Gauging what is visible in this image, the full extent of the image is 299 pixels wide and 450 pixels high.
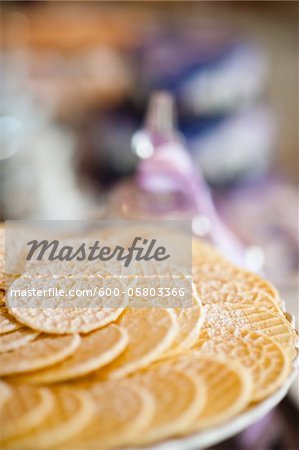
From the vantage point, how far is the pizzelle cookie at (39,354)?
1.76ft

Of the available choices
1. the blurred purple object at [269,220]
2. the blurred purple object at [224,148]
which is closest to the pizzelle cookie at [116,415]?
the blurred purple object at [269,220]

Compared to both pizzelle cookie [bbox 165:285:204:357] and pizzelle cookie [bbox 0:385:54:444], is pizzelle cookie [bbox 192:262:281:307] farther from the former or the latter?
pizzelle cookie [bbox 0:385:54:444]

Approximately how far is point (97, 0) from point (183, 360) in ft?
9.40

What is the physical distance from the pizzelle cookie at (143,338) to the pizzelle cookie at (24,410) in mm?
59

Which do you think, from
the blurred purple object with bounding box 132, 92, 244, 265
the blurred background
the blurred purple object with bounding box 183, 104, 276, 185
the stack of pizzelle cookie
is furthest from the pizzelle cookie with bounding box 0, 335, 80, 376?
the blurred purple object with bounding box 183, 104, 276, 185

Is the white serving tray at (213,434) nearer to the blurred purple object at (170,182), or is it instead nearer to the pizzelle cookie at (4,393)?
the pizzelle cookie at (4,393)

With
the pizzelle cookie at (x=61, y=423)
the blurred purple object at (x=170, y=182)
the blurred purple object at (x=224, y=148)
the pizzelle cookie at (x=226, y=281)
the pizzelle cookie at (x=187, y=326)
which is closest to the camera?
the pizzelle cookie at (x=61, y=423)

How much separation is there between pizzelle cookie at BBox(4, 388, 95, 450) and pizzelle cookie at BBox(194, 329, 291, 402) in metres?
0.14

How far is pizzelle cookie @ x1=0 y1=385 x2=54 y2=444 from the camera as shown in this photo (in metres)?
0.48

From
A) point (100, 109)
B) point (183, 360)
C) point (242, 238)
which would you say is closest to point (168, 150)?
point (242, 238)

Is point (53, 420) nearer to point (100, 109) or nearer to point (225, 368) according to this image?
point (225, 368)

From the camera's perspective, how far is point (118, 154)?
1.94 m

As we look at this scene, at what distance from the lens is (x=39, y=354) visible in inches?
21.7

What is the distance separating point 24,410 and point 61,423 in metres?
0.03
